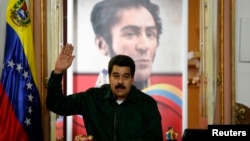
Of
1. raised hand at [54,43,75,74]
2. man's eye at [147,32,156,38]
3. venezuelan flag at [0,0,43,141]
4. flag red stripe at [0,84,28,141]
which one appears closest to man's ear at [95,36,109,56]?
man's eye at [147,32,156,38]

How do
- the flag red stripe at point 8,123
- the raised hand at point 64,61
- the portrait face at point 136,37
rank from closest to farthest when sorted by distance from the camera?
the raised hand at point 64,61, the flag red stripe at point 8,123, the portrait face at point 136,37

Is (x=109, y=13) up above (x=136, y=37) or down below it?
above

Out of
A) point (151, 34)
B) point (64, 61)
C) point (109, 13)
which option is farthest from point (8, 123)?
point (151, 34)

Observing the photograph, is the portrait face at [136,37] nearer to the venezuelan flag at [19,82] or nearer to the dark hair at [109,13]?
the dark hair at [109,13]

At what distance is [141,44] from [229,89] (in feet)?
2.39

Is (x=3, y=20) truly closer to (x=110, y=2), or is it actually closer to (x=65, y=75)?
(x=65, y=75)

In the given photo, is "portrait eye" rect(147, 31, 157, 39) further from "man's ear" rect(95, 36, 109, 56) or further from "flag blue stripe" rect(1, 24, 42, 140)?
"flag blue stripe" rect(1, 24, 42, 140)

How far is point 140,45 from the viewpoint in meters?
2.78

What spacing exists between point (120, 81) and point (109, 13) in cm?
81

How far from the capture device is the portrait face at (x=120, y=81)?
2.16 metres

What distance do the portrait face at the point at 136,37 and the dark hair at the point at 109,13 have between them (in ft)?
0.10

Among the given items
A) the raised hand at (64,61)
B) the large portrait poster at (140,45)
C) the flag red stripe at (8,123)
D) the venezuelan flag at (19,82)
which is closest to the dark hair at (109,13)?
the large portrait poster at (140,45)

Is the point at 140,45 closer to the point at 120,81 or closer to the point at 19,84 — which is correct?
the point at 120,81

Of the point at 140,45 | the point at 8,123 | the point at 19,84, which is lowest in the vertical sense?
the point at 8,123
